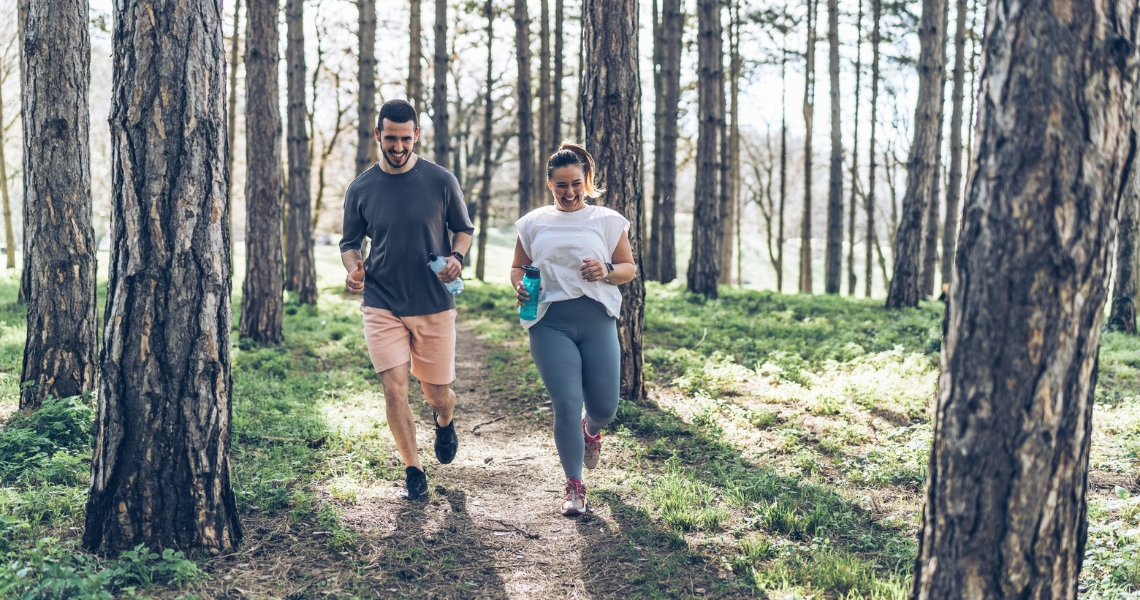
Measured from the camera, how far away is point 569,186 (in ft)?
16.0

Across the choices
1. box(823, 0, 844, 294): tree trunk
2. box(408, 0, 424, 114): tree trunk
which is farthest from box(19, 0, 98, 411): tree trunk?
box(823, 0, 844, 294): tree trunk

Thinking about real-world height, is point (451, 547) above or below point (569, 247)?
below

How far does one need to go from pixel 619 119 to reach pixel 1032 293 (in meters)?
5.30

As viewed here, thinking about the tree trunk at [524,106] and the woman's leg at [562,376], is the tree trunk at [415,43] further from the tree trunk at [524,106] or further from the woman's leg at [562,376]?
the woman's leg at [562,376]

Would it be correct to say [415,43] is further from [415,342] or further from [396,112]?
[415,342]

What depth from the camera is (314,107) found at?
22188 millimetres

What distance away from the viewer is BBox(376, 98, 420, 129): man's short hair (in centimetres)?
479

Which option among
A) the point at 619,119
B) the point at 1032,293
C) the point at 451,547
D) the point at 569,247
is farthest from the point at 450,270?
the point at 1032,293

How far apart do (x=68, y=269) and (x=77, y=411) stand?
1.39 meters

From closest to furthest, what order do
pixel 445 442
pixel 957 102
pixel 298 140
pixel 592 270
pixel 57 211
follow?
pixel 592 270 → pixel 445 442 → pixel 57 211 → pixel 298 140 → pixel 957 102

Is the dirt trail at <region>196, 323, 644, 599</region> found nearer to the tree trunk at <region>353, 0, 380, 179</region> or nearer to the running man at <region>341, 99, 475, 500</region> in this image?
the running man at <region>341, 99, 475, 500</region>

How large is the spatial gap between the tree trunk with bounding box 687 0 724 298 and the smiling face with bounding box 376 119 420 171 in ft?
32.9

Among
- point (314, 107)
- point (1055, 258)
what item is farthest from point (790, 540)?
point (314, 107)

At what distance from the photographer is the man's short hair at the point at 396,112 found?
4.79m
